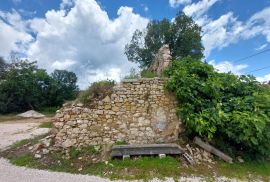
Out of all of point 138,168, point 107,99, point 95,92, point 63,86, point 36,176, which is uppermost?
point 63,86

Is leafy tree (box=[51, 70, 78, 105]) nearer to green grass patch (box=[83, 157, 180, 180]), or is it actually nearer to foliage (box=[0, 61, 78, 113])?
foliage (box=[0, 61, 78, 113])

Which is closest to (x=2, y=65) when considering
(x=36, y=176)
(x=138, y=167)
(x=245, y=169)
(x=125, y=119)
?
(x=125, y=119)

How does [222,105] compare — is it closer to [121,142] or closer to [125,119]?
[125,119]

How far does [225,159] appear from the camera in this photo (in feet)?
23.0

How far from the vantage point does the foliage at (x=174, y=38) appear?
86.4 feet

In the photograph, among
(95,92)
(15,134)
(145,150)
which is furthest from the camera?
(15,134)

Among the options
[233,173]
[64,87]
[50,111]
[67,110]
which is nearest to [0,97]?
[50,111]

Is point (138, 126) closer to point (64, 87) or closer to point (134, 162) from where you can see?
point (134, 162)

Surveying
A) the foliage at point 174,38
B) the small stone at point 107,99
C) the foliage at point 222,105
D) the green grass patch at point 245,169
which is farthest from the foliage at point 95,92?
the foliage at point 174,38

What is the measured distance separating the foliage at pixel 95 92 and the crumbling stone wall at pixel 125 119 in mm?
217

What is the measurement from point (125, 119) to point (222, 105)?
351cm

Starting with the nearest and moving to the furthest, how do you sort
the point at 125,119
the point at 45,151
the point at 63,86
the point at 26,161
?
the point at 26,161 < the point at 45,151 < the point at 125,119 < the point at 63,86

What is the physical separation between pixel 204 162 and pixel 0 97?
A: 104 ft

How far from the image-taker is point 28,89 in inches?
1265
